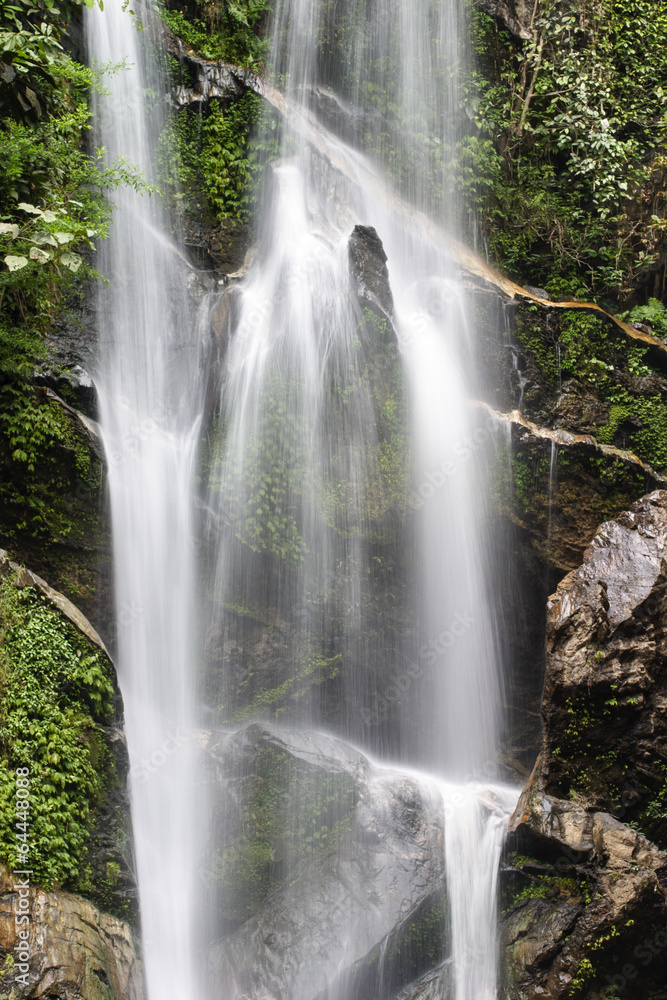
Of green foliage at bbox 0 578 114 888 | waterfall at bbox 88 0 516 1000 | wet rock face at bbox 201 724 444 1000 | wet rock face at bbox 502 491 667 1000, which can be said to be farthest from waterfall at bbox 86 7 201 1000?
wet rock face at bbox 502 491 667 1000

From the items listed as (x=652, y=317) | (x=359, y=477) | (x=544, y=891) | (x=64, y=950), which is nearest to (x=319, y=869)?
(x=544, y=891)

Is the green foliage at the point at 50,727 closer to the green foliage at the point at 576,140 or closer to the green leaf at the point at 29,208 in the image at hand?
the green leaf at the point at 29,208

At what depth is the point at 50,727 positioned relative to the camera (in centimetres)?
538

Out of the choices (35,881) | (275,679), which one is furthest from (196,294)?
(35,881)

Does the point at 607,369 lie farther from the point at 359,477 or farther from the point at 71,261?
the point at 71,261

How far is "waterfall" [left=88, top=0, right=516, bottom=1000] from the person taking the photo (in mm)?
6871

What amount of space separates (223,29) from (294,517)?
824 centimetres

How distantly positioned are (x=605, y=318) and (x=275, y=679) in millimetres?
7028

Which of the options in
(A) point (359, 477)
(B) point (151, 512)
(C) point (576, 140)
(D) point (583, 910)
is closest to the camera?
(D) point (583, 910)

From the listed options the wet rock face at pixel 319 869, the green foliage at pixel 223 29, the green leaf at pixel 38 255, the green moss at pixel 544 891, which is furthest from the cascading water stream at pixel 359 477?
the green leaf at pixel 38 255

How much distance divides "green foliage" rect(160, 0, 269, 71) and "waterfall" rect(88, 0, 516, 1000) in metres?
1.09

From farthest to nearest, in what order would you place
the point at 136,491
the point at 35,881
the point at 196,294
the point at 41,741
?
the point at 196,294, the point at 136,491, the point at 41,741, the point at 35,881

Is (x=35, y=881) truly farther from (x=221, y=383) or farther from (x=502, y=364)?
(x=502, y=364)

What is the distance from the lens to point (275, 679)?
7.68 m
